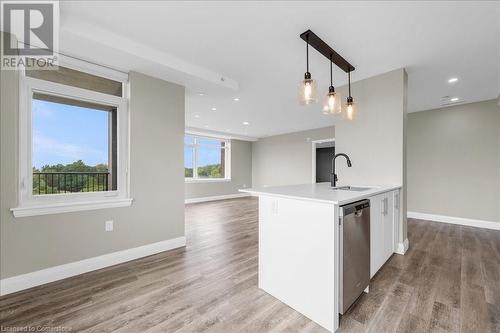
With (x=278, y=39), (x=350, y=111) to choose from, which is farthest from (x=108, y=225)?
(x=350, y=111)

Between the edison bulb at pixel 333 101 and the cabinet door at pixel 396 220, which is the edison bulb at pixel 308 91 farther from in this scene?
the cabinet door at pixel 396 220

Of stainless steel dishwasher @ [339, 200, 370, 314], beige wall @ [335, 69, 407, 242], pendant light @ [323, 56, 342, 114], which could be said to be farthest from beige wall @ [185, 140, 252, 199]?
stainless steel dishwasher @ [339, 200, 370, 314]

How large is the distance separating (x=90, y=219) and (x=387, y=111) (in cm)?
417

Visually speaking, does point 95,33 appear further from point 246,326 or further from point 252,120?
point 252,120

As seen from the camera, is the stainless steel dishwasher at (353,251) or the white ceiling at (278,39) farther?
the white ceiling at (278,39)

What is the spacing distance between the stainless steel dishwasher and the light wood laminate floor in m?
0.19

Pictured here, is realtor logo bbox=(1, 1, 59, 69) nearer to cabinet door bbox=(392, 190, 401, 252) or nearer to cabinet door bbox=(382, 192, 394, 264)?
cabinet door bbox=(382, 192, 394, 264)

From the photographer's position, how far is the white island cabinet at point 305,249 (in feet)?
4.99

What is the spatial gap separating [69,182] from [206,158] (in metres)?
5.67

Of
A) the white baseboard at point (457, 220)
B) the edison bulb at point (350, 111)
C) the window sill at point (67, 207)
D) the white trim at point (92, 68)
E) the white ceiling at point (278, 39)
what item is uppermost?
the white ceiling at point (278, 39)

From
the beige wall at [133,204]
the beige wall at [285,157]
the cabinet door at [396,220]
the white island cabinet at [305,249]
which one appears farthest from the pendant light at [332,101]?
the beige wall at [285,157]

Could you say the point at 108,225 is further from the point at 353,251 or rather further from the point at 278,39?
the point at 278,39

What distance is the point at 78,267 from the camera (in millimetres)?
2357

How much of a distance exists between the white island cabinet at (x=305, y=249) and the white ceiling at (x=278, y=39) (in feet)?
5.37
